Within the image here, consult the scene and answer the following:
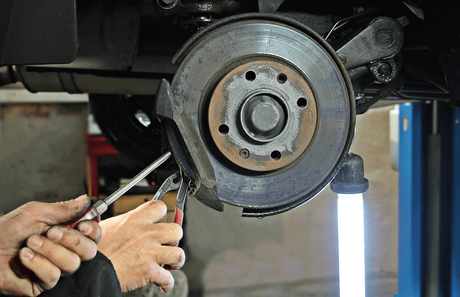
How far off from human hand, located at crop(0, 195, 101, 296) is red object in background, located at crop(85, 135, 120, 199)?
2107 millimetres

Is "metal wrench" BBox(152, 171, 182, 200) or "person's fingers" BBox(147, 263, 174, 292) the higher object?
"metal wrench" BBox(152, 171, 182, 200)

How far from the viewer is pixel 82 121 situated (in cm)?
290

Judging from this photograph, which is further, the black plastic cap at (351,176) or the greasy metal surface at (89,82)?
the greasy metal surface at (89,82)

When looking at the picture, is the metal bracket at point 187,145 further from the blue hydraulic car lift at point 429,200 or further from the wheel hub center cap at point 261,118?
the blue hydraulic car lift at point 429,200

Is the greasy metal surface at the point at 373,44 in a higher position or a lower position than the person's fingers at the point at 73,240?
higher

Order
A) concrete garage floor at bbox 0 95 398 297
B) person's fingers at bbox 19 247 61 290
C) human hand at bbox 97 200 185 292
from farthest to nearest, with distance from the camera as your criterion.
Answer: concrete garage floor at bbox 0 95 398 297
human hand at bbox 97 200 185 292
person's fingers at bbox 19 247 61 290

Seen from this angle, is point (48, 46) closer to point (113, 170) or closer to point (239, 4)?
point (239, 4)

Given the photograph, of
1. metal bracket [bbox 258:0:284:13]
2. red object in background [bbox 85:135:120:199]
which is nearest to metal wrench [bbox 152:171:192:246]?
metal bracket [bbox 258:0:284:13]

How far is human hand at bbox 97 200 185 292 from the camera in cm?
55

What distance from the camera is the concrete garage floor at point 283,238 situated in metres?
2.34

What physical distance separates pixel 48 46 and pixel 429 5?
54cm

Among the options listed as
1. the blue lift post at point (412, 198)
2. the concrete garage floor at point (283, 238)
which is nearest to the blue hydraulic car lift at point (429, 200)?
the blue lift post at point (412, 198)

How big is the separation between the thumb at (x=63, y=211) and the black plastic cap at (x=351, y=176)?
372mm

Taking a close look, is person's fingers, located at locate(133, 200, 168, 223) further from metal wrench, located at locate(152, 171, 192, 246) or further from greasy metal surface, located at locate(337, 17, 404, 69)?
greasy metal surface, located at locate(337, 17, 404, 69)
